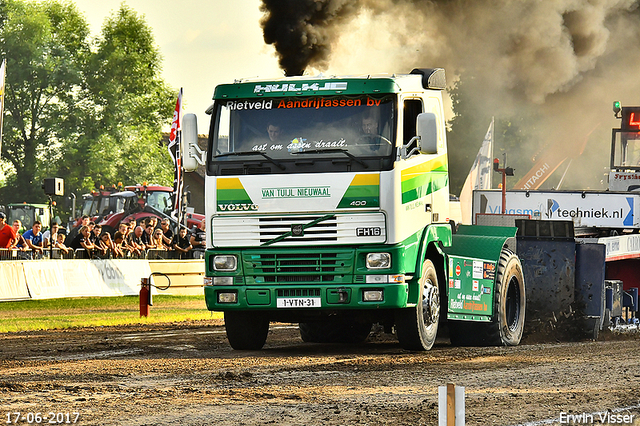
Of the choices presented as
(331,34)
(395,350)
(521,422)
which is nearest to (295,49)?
(331,34)

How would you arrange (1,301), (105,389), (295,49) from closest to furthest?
(105,389) < (295,49) < (1,301)

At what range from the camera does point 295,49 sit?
640 inches

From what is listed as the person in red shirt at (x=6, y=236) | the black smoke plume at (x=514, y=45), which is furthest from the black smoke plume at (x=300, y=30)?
the person in red shirt at (x=6, y=236)

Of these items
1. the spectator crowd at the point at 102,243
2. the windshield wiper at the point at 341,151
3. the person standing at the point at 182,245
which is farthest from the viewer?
the person standing at the point at 182,245

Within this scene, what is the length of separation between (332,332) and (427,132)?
4.44 meters

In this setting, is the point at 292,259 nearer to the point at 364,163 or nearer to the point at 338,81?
the point at 364,163

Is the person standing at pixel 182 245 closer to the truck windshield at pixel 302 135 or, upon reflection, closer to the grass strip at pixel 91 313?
the grass strip at pixel 91 313

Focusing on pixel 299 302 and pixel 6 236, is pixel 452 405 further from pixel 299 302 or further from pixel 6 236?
pixel 6 236

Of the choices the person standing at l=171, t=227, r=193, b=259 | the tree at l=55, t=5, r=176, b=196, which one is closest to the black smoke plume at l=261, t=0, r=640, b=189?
the person standing at l=171, t=227, r=193, b=259

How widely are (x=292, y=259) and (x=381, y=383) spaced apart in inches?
102

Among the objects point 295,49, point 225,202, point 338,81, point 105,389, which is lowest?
point 105,389

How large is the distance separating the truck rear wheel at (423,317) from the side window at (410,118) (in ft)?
5.12

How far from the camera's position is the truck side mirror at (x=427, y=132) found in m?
11.5

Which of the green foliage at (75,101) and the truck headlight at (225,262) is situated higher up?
the green foliage at (75,101)
